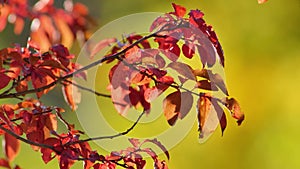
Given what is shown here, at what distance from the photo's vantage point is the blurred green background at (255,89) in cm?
278

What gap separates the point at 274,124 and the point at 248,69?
0.32 metres

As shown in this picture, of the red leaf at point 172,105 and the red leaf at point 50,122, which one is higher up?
the red leaf at point 50,122

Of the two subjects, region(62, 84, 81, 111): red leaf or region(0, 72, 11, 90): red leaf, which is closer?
region(0, 72, 11, 90): red leaf

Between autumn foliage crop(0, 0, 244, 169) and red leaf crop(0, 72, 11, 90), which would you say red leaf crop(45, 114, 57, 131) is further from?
red leaf crop(0, 72, 11, 90)

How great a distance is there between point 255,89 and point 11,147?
6.93 feet

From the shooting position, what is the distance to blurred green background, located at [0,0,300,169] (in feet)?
9.11

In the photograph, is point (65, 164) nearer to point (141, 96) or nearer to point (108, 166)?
point (108, 166)

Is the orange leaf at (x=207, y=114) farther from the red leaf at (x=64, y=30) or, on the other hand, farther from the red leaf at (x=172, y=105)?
the red leaf at (x=64, y=30)

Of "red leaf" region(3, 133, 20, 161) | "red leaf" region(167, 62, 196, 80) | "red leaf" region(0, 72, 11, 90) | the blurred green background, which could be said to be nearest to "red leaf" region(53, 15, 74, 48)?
the blurred green background

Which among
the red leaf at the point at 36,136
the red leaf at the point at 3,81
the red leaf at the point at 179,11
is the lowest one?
the red leaf at the point at 36,136

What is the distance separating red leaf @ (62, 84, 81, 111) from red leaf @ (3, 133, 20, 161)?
0.49 metres

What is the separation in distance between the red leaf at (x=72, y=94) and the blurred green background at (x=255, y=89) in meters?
1.39

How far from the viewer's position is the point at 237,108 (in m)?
1.13

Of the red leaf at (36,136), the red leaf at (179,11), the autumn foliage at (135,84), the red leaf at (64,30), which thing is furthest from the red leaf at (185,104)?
the red leaf at (64,30)
